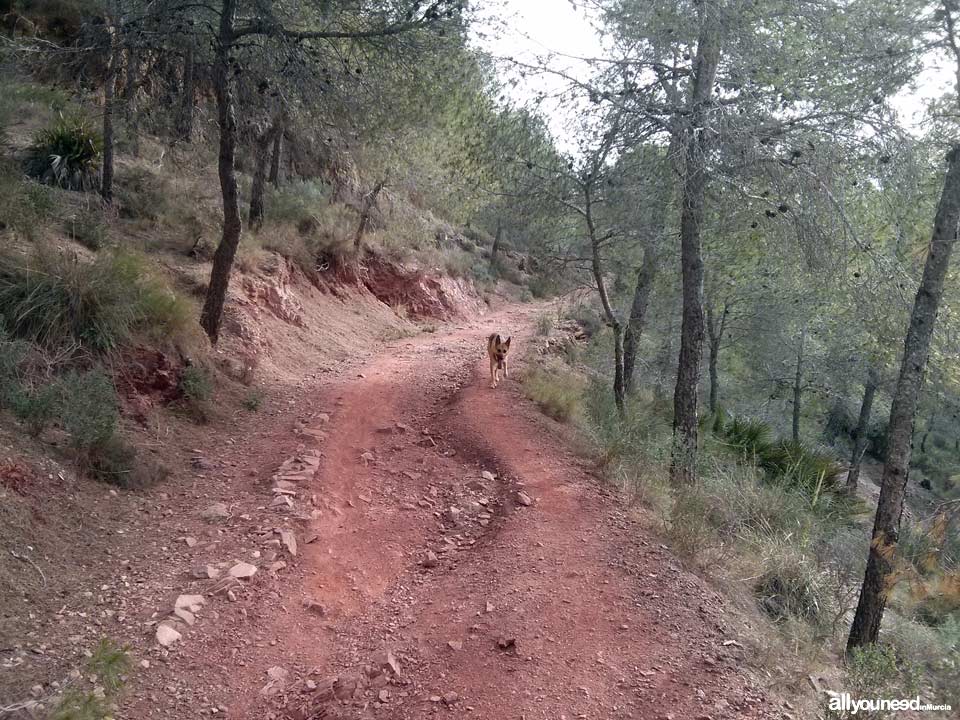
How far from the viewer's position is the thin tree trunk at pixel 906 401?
569 centimetres

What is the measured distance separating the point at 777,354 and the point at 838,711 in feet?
49.0

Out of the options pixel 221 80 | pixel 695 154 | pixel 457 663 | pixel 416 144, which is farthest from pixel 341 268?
pixel 457 663

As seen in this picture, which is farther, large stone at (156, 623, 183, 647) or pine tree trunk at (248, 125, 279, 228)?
pine tree trunk at (248, 125, 279, 228)

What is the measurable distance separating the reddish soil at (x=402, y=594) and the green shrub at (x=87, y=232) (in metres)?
3.27

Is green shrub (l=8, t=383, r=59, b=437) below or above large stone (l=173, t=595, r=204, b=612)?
above

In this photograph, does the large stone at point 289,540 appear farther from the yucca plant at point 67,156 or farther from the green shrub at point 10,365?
the yucca plant at point 67,156

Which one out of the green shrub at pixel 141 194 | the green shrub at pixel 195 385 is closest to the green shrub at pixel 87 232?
the green shrub at pixel 141 194

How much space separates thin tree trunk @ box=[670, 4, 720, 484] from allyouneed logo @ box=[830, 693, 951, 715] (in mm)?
3860

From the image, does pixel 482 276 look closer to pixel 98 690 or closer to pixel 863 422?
pixel 863 422

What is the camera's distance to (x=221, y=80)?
8234mm

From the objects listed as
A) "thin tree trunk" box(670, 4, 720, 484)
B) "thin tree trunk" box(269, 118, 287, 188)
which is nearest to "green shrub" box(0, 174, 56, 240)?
"thin tree trunk" box(670, 4, 720, 484)

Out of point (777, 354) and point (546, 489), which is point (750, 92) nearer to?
point (546, 489)

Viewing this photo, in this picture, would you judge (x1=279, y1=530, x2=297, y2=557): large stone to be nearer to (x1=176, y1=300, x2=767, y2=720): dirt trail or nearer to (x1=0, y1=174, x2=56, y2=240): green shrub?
(x1=176, y1=300, x2=767, y2=720): dirt trail

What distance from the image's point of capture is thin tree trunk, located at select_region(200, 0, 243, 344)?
815 cm
